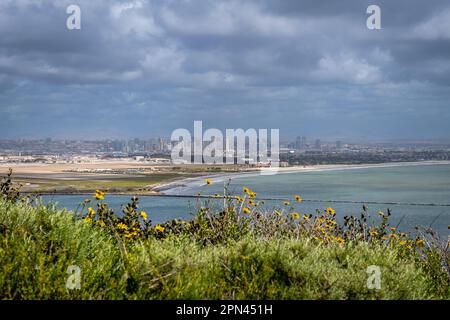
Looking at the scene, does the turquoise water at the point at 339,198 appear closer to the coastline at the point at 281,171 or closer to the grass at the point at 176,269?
the coastline at the point at 281,171

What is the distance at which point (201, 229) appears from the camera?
7516 mm

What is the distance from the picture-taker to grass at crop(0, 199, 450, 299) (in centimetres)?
454

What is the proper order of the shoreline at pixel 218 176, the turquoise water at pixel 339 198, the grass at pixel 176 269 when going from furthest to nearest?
the shoreline at pixel 218 176
the turquoise water at pixel 339 198
the grass at pixel 176 269

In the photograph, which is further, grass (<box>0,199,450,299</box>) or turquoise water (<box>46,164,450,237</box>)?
turquoise water (<box>46,164,450,237</box>)

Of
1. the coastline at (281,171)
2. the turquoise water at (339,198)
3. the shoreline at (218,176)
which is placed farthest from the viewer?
the coastline at (281,171)

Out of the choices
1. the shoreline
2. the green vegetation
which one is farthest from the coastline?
the green vegetation

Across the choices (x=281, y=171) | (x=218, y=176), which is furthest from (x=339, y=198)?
(x=281, y=171)

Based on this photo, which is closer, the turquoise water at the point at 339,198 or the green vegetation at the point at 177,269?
the green vegetation at the point at 177,269

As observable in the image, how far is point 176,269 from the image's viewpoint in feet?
16.2

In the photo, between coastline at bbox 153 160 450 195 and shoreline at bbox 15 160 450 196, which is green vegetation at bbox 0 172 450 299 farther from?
coastline at bbox 153 160 450 195

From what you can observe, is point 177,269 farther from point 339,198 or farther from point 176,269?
point 339,198

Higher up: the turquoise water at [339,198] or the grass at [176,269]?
the grass at [176,269]

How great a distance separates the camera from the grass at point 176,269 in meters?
4.54

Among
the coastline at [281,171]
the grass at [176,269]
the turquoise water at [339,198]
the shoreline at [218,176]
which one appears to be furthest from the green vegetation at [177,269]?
the coastline at [281,171]
